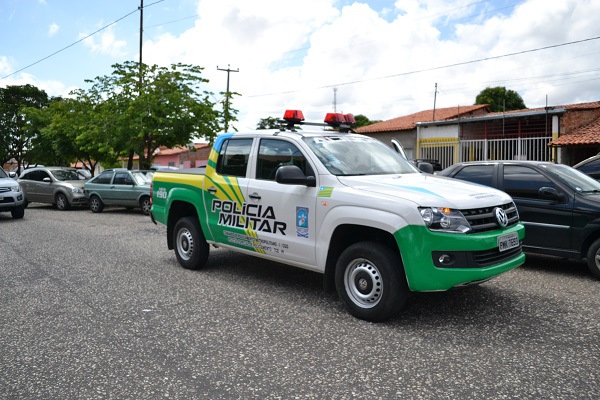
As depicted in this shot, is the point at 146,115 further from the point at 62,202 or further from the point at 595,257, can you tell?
the point at 595,257

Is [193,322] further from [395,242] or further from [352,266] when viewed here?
[395,242]

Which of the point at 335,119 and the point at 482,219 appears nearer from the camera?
the point at 482,219

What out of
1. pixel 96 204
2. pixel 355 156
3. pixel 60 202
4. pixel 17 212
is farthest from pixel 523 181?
pixel 60 202

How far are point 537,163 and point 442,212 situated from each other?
3.77m

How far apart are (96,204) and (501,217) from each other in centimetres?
1530

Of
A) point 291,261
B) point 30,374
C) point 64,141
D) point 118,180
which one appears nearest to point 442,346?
point 291,261

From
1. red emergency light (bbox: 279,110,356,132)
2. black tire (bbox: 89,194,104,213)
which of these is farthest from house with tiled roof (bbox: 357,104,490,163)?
red emergency light (bbox: 279,110,356,132)

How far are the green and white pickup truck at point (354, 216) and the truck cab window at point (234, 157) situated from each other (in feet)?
0.05

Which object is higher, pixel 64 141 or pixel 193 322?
pixel 64 141

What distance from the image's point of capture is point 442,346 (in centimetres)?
445

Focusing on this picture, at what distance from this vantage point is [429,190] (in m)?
5.00

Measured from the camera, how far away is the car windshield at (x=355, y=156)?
572 centimetres

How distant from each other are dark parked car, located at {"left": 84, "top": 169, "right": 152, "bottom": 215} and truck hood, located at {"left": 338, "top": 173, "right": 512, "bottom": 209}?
12.0 m

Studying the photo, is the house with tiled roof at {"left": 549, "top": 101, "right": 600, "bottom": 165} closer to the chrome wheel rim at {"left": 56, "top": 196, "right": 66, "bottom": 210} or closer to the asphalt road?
the asphalt road
